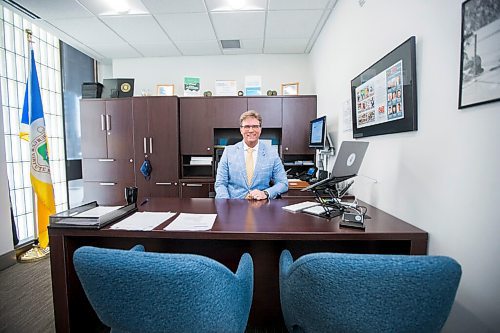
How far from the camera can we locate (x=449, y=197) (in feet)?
3.64

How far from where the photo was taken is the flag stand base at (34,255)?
2.72 m

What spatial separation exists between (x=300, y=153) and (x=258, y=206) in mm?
2162

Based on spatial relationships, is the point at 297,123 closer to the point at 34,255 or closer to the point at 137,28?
the point at 137,28

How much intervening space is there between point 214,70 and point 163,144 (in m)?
1.55

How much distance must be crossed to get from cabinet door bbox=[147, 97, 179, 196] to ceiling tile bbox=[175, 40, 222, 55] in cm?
85

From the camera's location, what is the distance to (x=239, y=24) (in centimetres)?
308

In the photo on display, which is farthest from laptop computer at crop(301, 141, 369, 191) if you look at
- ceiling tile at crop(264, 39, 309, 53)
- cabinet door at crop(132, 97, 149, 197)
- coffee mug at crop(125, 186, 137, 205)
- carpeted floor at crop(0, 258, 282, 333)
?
cabinet door at crop(132, 97, 149, 197)

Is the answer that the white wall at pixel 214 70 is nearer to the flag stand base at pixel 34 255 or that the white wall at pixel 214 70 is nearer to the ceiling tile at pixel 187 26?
the ceiling tile at pixel 187 26

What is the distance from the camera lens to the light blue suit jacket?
2.24 metres

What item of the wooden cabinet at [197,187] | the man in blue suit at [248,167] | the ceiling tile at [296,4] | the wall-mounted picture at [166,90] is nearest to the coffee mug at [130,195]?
the man in blue suit at [248,167]

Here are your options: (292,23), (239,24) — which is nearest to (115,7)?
(239,24)

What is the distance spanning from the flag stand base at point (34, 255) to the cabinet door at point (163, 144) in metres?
1.42

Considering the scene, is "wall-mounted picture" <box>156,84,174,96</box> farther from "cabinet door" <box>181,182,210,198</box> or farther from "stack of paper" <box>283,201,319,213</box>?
"stack of paper" <box>283,201,319,213</box>

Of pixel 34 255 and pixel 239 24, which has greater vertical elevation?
pixel 239 24
